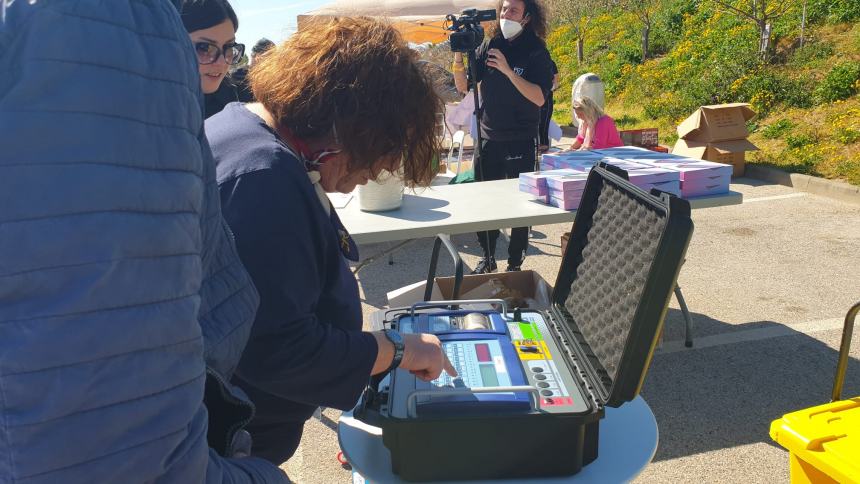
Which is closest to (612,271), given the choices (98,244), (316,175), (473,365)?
(473,365)

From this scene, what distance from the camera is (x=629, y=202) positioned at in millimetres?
1308

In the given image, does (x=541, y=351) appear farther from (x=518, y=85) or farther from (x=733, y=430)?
(x=518, y=85)

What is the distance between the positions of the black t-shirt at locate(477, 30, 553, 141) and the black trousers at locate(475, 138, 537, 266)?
0.07 metres

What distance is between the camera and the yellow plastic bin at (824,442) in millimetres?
1391

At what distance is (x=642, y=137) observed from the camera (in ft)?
24.0

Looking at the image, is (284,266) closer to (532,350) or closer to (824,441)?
(532,350)

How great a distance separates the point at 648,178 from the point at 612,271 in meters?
1.43

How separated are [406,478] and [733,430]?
200 centimetres

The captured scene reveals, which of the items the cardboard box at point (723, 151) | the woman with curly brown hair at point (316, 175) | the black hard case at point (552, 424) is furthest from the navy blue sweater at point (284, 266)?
the cardboard box at point (723, 151)

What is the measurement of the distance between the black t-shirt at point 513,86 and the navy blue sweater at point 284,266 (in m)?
3.01

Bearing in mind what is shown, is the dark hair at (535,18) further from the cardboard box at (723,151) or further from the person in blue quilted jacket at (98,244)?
the cardboard box at (723,151)

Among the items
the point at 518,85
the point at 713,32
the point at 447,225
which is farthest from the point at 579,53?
the point at 447,225

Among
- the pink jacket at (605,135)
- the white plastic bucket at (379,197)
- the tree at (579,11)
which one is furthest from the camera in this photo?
the tree at (579,11)

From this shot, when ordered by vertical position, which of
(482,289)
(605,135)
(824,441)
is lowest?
(482,289)
